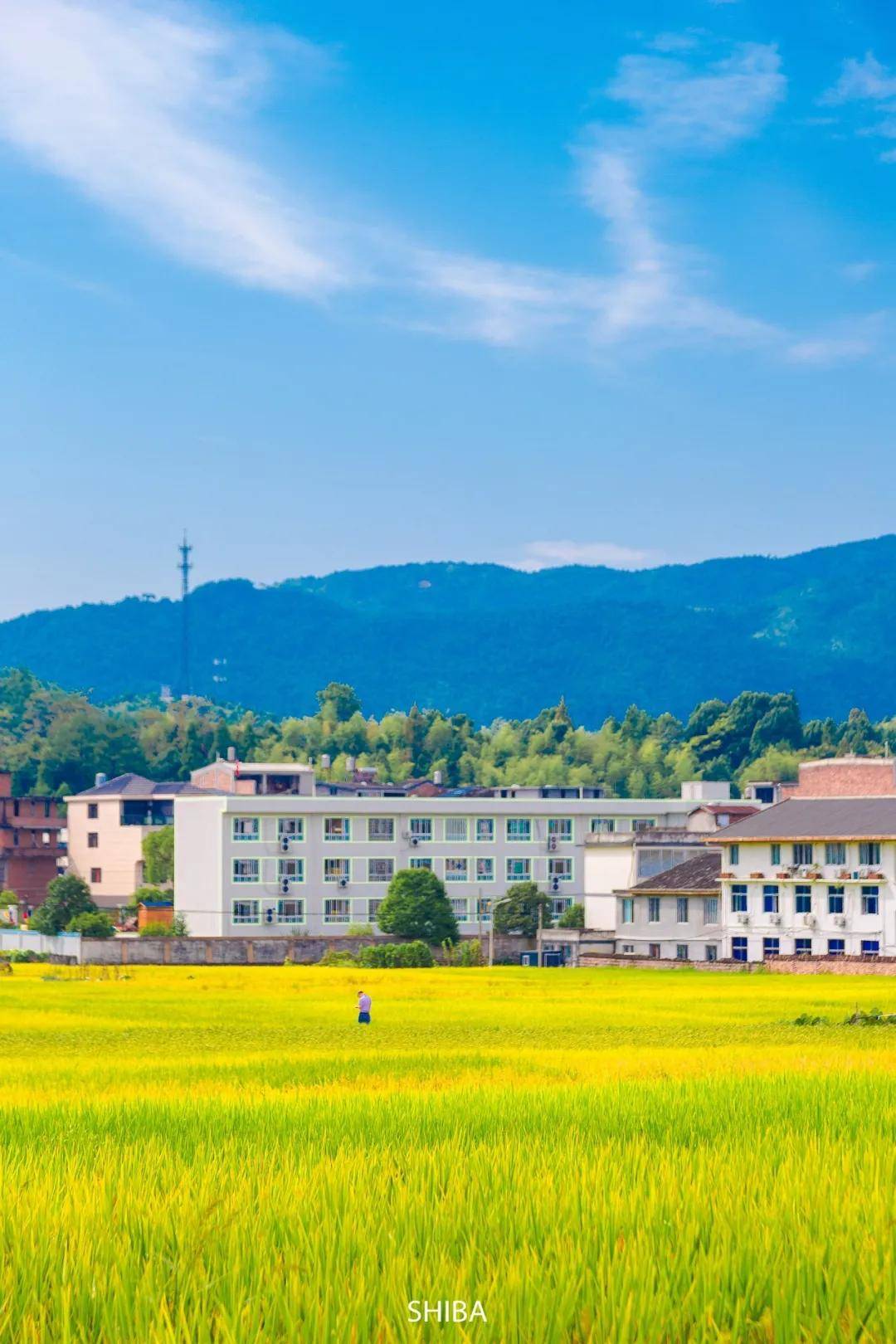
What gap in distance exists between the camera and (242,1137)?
17.1 m

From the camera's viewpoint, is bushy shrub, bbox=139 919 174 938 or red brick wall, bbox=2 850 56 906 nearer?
bushy shrub, bbox=139 919 174 938

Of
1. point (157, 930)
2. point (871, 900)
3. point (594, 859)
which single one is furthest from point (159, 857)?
point (871, 900)

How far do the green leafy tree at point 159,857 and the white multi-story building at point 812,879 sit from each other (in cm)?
5221

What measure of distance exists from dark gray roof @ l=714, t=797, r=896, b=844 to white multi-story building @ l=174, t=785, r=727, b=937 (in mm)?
15408

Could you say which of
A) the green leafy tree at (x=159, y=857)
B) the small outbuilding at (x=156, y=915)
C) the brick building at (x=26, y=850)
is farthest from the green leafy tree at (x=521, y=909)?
the brick building at (x=26, y=850)

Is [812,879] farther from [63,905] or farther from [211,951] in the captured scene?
[63,905]

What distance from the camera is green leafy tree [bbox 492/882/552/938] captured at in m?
105

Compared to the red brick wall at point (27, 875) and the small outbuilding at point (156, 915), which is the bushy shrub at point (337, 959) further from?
the red brick wall at point (27, 875)

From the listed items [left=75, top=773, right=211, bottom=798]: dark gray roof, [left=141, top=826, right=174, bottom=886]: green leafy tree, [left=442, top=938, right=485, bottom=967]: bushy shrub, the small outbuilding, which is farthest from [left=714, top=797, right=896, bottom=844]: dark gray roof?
[left=75, top=773, right=211, bottom=798]: dark gray roof

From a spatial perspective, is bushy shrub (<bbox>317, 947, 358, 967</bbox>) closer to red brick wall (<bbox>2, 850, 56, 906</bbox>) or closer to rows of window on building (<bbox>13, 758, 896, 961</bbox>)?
rows of window on building (<bbox>13, 758, 896, 961</bbox>)

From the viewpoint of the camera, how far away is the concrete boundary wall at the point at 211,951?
82.4 meters

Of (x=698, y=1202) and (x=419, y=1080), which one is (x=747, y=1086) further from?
(x=698, y=1202)

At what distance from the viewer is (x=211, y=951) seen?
84.9 meters

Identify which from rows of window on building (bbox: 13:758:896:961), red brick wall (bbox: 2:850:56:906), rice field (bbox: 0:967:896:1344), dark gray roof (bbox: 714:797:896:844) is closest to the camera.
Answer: rice field (bbox: 0:967:896:1344)
